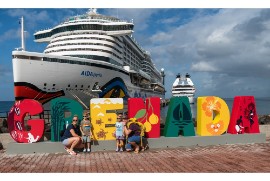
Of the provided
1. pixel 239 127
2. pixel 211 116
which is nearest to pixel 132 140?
pixel 211 116

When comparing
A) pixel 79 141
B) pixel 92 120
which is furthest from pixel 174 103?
pixel 79 141

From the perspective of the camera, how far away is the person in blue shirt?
978 centimetres

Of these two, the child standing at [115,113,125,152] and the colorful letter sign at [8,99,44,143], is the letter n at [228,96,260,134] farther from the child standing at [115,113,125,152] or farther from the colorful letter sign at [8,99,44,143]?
the colorful letter sign at [8,99,44,143]

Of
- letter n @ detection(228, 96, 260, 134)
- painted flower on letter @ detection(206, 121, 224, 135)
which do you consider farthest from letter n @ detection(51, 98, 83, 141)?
letter n @ detection(228, 96, 260, 134)

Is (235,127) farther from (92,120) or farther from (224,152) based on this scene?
(92,120)

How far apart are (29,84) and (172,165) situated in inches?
869

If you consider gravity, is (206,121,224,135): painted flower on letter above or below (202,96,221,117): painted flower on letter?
below

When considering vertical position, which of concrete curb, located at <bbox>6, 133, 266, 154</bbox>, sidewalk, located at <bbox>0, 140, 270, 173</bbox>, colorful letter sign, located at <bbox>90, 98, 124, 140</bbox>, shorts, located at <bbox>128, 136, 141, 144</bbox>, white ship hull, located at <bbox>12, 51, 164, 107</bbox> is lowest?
sidewalk, located at <bbox>0, 140, 270, 173</bbox>

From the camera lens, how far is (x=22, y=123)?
10398 mm

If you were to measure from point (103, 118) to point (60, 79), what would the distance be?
1921 cm

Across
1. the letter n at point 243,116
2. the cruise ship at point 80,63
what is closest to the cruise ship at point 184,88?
the cruise ship at point 80,63

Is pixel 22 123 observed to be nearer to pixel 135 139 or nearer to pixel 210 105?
pixel 135 139

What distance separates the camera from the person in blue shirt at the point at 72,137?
9781 mm

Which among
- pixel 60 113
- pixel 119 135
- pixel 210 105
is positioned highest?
pixel 210 105
